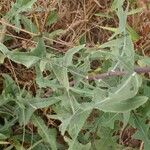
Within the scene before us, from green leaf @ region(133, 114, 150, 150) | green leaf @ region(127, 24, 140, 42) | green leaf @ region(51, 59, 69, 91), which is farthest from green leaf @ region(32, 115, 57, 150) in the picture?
green leaf @ region(127, 24, 140, 42)

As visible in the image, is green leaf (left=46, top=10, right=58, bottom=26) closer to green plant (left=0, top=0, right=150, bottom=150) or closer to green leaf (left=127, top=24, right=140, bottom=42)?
green plant (left=0, top=0, right=150, bottom=150)

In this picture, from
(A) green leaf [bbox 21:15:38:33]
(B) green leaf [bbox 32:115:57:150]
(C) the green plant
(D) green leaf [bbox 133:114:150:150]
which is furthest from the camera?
(A) green leaf [bbox 21:15:38:33]

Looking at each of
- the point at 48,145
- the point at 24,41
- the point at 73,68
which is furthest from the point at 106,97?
the point at 24,41

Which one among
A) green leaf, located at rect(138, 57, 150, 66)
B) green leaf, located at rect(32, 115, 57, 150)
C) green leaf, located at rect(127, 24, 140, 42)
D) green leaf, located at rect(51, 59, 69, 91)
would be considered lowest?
green leaf, located at rect(32, 115, 57, 150)

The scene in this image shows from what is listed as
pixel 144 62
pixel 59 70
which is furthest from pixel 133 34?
pixel 59 70

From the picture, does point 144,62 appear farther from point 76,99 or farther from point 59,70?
point 59,70

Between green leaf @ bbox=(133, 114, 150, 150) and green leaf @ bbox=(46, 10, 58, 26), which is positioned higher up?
green leaf @ bbox=(46, 10, 58, 26)

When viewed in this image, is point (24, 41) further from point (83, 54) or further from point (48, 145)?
point (48, 145)

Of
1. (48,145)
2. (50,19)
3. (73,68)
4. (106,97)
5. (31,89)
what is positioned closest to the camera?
(106,97)

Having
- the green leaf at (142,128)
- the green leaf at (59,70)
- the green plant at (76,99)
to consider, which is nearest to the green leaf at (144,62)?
the green plant at (76,99)
